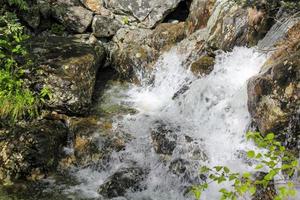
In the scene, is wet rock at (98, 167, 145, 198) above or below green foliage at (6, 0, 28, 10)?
below

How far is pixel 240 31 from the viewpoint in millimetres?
8453

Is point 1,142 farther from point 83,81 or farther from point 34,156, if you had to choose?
point 83,81

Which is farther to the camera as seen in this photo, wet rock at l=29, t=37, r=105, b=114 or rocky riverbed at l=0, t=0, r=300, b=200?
wet rock at l=29, t=37, r=105, b=114

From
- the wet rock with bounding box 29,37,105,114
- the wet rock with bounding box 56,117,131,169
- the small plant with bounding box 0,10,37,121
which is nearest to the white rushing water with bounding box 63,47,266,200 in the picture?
the wet rock with bounding box 56,117,131,169

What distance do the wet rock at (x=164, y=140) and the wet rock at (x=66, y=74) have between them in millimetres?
1779

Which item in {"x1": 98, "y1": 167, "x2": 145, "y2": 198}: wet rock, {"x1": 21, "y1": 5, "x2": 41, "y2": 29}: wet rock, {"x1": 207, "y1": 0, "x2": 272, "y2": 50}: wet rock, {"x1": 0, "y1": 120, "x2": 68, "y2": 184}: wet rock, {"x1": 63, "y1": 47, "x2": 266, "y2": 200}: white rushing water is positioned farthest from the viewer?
{"x1": 21, "y1": 5, "x2": 41, "y2": 29}: wet rock

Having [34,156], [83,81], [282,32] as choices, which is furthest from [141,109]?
[282,32]

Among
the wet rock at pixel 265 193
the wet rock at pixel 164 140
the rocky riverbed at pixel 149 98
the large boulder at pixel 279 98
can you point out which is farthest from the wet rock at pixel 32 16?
the wet rock at pixel 265 193

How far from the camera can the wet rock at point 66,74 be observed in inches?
320

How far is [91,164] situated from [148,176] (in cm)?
118

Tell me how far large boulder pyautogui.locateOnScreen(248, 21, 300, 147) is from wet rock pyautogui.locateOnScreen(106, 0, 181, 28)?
17.3 feet

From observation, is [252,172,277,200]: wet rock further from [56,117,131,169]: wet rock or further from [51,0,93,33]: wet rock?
[51,0,93,33]: wet rock

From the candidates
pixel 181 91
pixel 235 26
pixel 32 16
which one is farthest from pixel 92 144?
pixel 32 16

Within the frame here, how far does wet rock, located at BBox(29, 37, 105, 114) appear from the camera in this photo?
8141mm
